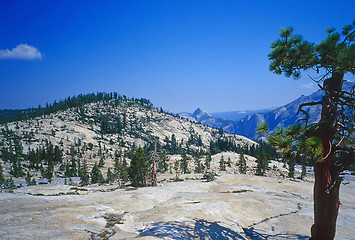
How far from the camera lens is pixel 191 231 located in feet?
37.7

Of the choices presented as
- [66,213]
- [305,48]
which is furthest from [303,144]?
[66,213]

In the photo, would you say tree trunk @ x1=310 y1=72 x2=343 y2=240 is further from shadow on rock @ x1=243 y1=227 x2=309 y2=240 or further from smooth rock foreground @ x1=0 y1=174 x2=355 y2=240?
smooth rock foreground @ x1=0 y1=174 x2=355 y2=240

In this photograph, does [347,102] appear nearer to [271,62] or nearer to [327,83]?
[327,83]

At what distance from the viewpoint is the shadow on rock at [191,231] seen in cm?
1057

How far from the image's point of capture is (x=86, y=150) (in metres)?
158

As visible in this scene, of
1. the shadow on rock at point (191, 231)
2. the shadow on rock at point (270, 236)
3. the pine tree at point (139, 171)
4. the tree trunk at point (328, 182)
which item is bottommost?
the pine tree at point (139, 171)

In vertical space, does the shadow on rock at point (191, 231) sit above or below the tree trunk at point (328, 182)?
below

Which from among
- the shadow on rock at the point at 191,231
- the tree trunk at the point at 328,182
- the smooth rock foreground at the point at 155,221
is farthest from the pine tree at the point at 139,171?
the tree trunk at the point at 328,182

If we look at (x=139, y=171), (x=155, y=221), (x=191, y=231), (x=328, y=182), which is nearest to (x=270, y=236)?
(x=191, y=231)

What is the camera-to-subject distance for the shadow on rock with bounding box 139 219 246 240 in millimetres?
10569

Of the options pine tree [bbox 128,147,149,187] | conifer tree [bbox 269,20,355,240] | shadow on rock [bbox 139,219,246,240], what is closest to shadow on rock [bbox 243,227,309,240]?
shadow on rock [bbox 139,219,246,240]

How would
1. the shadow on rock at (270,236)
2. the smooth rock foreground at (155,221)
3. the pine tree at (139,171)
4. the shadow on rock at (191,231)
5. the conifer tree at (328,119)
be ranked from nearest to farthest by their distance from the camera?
1. the conifer tree at (328,119)
2. the shadow on rock at (191,231)
3. the smooth rock foreground at (155,221)
4. the shadow on rock at (270,236)
5. the pine tree at (139,171)

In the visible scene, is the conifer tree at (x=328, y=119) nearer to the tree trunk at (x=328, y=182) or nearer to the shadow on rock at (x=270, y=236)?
the tree trunk at (x=328, y=182)

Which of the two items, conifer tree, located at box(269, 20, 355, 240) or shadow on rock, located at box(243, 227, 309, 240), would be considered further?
shadow on rock, located at box(243, 227, 309, 240)
